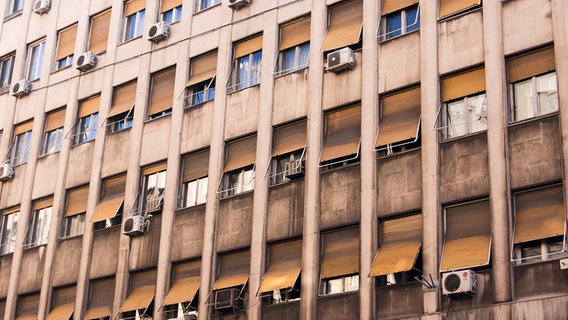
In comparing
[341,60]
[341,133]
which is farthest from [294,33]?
[341,133]

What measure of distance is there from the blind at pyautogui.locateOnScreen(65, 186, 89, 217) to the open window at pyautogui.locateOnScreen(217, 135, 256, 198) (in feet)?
17.6

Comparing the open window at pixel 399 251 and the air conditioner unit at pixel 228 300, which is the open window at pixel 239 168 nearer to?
the air conditioner unit at pixel 228 300

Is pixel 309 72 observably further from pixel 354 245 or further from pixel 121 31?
pixel 121 31

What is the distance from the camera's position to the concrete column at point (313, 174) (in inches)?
848

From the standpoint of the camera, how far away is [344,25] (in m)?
23.8

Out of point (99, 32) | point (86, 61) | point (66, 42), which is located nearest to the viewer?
point (86, 61)

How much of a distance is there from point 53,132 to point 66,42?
312cm

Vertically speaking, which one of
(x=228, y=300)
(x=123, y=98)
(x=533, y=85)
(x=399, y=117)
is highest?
(x=123, y=98)

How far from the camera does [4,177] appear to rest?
101 feet

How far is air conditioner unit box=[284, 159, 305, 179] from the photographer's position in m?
22.8

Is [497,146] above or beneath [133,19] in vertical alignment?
beneath

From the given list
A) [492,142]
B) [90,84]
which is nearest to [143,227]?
[90,84]

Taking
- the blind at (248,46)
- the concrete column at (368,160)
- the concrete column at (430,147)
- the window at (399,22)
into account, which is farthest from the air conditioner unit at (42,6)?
the concrete column at (430,147)

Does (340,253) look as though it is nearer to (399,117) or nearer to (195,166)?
(399,117)
